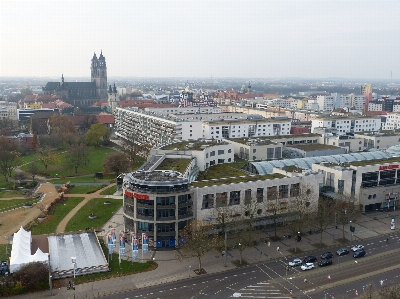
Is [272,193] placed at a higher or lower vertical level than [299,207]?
higher

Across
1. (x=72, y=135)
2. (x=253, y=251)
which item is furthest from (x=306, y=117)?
(x=253, y=251)

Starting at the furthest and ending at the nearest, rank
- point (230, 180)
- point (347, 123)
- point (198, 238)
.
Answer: point (347, 123), point (230, 180), point (198, 238)

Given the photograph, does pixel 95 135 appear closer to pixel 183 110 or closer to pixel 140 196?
pixel 183 110

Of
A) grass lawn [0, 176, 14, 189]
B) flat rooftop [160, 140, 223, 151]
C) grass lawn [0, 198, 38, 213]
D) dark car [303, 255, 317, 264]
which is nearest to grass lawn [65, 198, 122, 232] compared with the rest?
grass lawn [0, 198, 38, 213]

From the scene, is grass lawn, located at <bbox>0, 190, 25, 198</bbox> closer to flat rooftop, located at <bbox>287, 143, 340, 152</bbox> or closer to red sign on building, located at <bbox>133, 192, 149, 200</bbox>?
red sign on building, located at <bbox>133, 192, 149, 200</bbox>

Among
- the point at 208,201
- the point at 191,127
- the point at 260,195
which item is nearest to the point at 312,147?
the point at 191,127

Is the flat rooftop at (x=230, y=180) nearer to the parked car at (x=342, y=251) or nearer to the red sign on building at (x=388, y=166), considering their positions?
the parked car at (x=342, y=251)

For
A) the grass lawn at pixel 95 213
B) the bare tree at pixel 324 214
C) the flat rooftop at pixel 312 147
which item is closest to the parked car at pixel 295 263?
the bare tree at pixel 324 214
